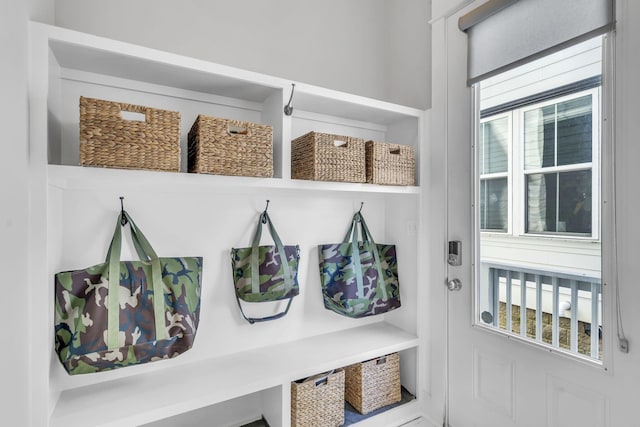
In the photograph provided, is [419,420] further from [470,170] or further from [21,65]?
[21,65]

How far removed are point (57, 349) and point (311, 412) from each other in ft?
3.37

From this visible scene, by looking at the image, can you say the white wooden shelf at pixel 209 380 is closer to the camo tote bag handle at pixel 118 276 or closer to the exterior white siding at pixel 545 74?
the camo tote bag handle at pixel 118 276

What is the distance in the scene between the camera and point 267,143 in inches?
51.4

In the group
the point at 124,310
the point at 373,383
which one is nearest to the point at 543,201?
the point at 373,383

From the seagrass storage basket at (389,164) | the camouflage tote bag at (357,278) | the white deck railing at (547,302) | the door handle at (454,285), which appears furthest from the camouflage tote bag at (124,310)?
the white deck railing at (547,302)

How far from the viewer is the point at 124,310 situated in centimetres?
120

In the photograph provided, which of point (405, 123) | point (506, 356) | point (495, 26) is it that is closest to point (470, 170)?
point (405, 123)

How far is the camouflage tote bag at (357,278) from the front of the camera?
5.61 ft

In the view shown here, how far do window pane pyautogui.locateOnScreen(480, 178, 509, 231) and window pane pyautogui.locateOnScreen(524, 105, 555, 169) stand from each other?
0.14 meters

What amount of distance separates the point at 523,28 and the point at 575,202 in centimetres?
73

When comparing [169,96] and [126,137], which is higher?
[169,96]

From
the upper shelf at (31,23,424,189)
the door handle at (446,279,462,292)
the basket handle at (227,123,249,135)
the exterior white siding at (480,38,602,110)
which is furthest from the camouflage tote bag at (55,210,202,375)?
the exterior white siding at (480,38,602,110)

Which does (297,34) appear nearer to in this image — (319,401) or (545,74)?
(545,74)

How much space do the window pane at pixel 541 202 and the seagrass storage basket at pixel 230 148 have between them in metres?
1.06
